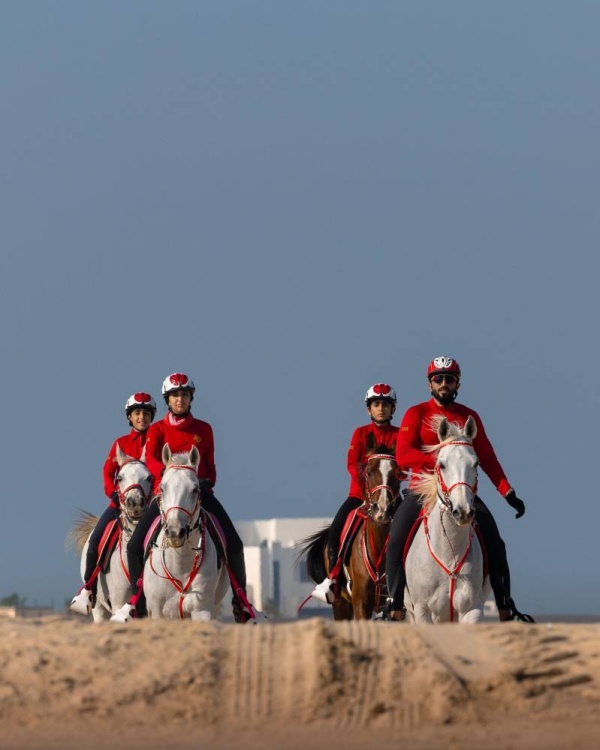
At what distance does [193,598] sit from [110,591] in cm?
297

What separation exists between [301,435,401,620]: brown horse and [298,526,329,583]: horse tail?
1550 millimetres

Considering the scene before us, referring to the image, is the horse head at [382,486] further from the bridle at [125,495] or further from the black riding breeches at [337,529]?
the bridle at [125,495]

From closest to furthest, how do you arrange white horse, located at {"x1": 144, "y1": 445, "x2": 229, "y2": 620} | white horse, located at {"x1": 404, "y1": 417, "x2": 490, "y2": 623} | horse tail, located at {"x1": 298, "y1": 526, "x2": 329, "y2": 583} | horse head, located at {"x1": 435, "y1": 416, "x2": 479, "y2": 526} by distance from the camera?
1. horse head, located at {"x1": 435, "y1": 416, "x2": 479, "y2": 526}
2. white horse, located at {"x1": 404, "y1": 417, "x2": 490, "y2": 623}
3. white horse, located at {"x1": 144, "y1": 445, "x2": 229, "y2": 620}
4. horse tail, located at {"x1": 298, "y1": 526, "x2": 329, "y2": 583}

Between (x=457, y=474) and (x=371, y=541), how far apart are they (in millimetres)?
3465

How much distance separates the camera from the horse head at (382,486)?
60.2ft

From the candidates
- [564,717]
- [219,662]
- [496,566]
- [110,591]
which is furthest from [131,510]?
[564,717]

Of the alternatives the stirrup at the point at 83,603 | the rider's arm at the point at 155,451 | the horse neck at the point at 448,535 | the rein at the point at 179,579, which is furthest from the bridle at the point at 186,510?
the stirrup at the point at 83,603

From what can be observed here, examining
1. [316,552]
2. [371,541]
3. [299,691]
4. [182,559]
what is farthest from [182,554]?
[299,691]

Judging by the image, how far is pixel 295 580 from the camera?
102 metres

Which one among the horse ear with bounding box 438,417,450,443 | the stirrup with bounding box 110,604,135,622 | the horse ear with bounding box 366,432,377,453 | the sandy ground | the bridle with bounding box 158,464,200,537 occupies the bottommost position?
the sandy ground

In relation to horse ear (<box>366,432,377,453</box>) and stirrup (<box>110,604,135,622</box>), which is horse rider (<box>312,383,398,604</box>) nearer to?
horse ear (<box>366,432,377,453</box>)

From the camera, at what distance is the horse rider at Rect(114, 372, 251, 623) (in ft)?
60.2

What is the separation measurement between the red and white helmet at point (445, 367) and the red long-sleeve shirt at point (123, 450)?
5282 millimetres

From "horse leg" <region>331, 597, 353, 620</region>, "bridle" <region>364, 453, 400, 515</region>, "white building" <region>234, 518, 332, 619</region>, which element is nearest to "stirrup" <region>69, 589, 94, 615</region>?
"horse leg" <region>331, 597, 353, 620</region>
